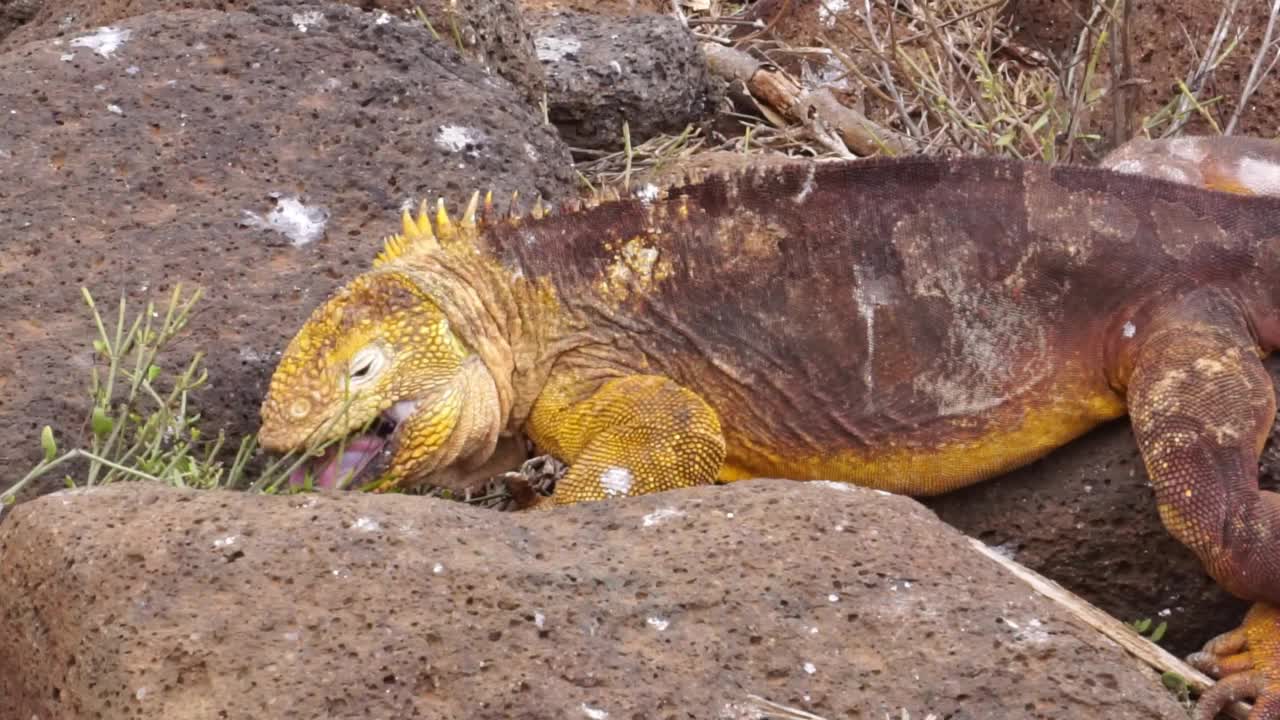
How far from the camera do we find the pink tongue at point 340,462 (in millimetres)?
3643

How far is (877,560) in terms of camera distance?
9.60 feet

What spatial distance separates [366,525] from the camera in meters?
2.86

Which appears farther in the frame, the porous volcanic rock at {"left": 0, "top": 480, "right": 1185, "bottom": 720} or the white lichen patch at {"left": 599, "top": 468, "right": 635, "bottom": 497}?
the white lichen patch at {"left": 599, "top": 468, "right": 635, "bottom": 497}

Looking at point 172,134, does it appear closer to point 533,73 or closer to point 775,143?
point 533,73

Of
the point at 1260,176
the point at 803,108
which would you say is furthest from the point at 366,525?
the point at 803,108

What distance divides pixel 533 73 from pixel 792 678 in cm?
357

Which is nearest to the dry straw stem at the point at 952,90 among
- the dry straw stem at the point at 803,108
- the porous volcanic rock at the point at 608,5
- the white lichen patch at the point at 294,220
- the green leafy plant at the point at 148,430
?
the dry straw stem at the point at 803,108

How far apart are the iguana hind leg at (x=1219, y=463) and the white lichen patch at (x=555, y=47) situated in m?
3.54

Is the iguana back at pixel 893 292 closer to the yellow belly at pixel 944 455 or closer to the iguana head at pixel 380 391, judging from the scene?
the yellow belly at pixel 944 455

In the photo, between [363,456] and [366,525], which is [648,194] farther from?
[366,525]

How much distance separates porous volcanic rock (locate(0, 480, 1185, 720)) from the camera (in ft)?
8.63

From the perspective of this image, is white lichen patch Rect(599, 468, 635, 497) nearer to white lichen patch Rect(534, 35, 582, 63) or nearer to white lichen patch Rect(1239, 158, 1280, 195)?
white lichen patch Rect(1239, 158, 1280, 195)

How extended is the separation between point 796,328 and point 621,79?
2915mm

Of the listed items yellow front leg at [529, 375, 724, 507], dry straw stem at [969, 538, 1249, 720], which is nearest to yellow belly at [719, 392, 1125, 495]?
yellow front leg at [529, 375, 724, 507]
